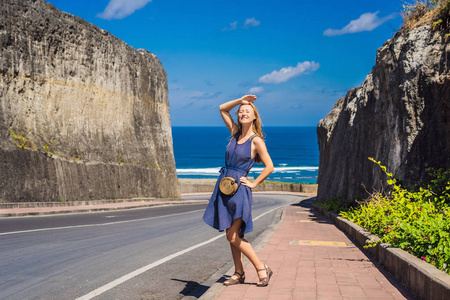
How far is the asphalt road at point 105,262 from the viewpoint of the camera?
598 cm

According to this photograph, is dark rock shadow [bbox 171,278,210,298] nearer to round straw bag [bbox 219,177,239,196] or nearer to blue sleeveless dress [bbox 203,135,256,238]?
blue sleeveless dress [bbox 203,135,256,238]

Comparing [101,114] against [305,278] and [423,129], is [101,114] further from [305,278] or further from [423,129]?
[305,278]

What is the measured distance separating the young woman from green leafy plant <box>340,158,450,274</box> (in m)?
1.95

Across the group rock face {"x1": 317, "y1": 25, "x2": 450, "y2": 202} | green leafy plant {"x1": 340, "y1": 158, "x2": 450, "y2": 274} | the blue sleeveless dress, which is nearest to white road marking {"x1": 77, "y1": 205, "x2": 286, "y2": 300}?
the blue sleeveless dress

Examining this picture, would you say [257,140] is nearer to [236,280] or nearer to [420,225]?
[236,280]

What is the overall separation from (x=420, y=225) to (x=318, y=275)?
61.3 inches

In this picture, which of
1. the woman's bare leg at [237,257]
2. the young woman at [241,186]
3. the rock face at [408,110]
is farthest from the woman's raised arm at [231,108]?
the rock face at [408,110]

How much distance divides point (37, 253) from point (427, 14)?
1091 cm

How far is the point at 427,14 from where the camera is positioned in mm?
12766

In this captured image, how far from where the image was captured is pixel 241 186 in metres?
5.61

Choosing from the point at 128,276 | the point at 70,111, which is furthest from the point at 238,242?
the point at 70,111

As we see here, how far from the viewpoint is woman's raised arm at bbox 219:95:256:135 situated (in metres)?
6.00

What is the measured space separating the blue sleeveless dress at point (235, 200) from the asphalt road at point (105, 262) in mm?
1145

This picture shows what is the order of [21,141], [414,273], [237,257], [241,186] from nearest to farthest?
1. [414,273]
2. [241,186]
3. [237,257]
4. [21,141]
